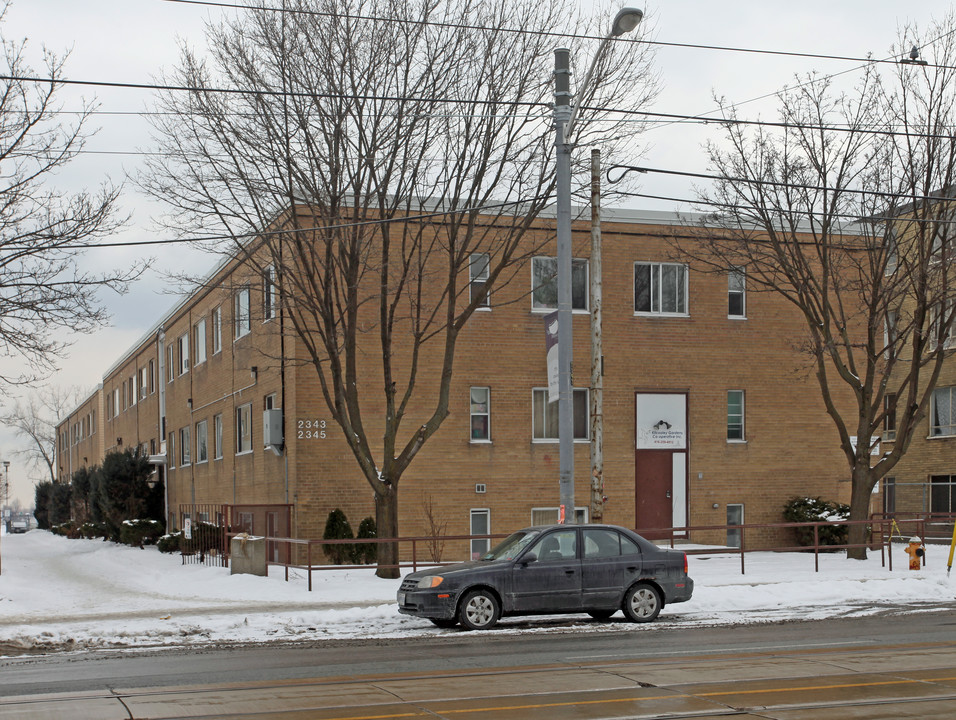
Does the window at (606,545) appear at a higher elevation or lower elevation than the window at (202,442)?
lower

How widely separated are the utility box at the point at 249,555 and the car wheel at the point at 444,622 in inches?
258

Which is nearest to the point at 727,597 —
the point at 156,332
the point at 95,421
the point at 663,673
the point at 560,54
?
the point at 663,673

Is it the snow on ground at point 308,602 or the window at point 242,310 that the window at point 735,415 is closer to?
the snow on ground at point 308,602

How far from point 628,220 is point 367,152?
1099cm

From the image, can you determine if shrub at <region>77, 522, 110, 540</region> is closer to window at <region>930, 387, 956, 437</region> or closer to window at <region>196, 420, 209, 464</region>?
window at <region>196, 420, 209, 464</region>

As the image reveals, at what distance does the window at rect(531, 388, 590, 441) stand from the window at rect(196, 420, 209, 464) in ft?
47.5

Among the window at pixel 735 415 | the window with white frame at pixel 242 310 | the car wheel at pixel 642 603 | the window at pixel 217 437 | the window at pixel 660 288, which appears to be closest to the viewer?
the car wheel at pixel 642 603

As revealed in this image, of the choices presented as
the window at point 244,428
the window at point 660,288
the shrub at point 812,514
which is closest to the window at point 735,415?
the shrub at point 812,514

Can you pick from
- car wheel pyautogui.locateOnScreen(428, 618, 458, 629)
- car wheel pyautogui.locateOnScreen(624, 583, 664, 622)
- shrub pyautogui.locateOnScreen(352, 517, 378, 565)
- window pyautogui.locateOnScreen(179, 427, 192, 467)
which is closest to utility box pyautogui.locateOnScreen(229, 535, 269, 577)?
shrub pyautogui.locateOnScreen(352, 517, 378, 565)

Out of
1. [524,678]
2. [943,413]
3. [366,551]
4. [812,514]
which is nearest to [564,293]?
[524,678]

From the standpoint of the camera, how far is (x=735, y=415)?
101ft

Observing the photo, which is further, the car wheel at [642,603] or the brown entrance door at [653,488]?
the brown entrance door at [653,488]

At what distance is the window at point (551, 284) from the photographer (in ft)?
94.5

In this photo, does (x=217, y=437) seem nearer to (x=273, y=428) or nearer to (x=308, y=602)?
(x=273, y=428)
